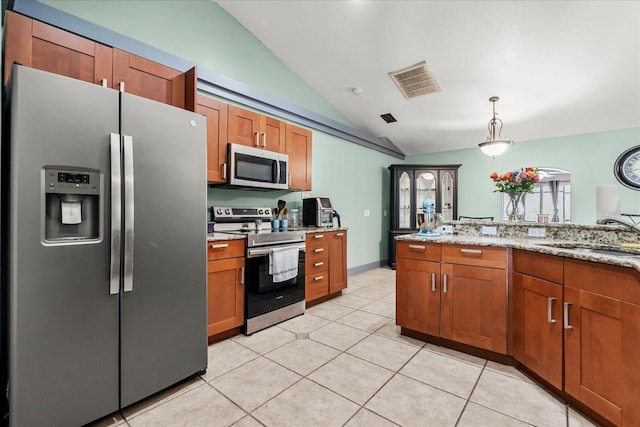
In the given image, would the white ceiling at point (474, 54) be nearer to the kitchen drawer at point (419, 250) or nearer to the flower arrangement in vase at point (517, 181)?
the flower arrangement in vase at point (517, 181)

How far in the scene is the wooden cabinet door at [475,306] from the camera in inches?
82.0

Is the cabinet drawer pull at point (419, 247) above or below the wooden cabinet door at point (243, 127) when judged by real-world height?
below

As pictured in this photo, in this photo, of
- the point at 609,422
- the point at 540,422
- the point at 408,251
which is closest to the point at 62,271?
the point at 408,251

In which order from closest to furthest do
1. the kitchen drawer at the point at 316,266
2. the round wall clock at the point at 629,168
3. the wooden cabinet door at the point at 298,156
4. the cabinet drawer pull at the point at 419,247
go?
the cabinet drawer pull at the point at 419,247 < the kitchen drawer at the point at 316,266 < the wooden cabinet door at the point at 298,156 < the round wall clock at the point at 629,168

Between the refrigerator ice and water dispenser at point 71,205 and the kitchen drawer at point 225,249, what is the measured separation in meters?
0.88

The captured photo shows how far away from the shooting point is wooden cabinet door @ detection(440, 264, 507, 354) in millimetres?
2082

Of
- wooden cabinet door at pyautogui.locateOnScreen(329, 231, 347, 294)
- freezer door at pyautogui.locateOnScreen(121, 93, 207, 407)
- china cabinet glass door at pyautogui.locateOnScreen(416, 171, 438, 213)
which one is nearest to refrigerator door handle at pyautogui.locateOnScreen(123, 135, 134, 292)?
freezer door at pyautogui.locateOnScreen(121, 93, 207, 407)

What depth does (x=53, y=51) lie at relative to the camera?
1.77 meters

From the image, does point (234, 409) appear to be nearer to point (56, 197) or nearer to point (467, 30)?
point (56, 197)

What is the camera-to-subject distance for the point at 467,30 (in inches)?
116

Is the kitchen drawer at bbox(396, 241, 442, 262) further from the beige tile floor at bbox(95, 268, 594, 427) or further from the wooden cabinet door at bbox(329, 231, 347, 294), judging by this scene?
the wooden cabinet door at bbox(329, 231, 347, 294)

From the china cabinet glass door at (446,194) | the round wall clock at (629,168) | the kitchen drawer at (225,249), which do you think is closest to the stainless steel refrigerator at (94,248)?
the kitchen drawer at (225,249)

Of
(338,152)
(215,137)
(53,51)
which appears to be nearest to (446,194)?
(338,152)

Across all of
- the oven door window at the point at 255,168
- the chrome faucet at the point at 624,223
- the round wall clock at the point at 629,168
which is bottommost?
the chrome faucet at the point at 624,223
